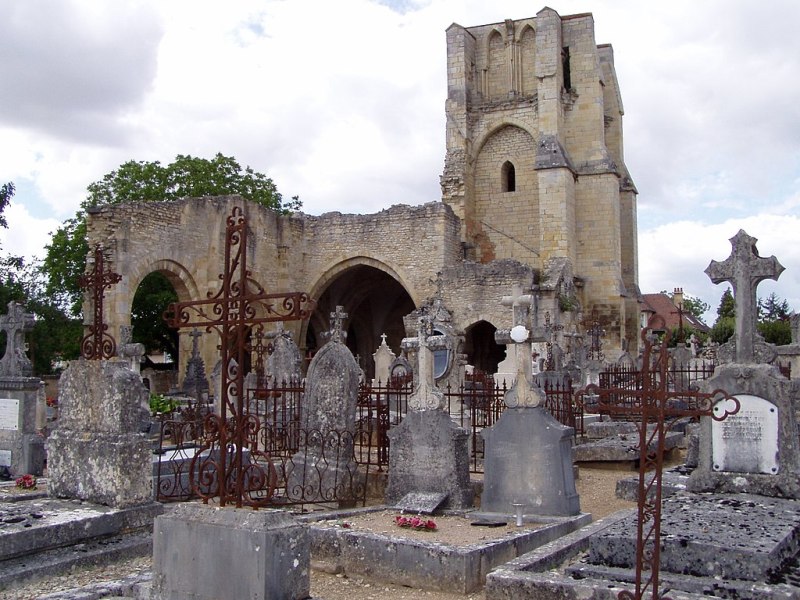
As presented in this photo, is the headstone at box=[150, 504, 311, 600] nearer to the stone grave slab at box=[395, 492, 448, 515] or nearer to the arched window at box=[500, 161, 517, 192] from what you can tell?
the stone grave slab at box=[395, 492, 448, 515]

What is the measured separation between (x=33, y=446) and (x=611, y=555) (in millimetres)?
6890

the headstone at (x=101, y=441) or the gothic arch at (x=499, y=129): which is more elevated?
the gothic arch at (x=499, y=129)

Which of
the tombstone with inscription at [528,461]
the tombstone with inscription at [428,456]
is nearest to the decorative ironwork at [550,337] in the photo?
the tombstone with inscription at [428,456]

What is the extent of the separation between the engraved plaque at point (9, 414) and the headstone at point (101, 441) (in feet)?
10.6

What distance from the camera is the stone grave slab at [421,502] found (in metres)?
6.82

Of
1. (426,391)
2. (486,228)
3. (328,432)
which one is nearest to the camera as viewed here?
(426,391)

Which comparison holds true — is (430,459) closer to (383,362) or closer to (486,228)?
(383,362)

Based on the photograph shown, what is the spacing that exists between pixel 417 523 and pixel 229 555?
8.85ft

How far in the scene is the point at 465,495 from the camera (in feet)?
23.7

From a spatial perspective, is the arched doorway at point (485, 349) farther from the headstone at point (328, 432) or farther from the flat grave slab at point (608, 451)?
the headstone at point (328, 432)

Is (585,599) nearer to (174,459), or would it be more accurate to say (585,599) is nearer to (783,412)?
(783,412)

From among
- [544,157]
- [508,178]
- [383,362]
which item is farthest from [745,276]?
[508,178]

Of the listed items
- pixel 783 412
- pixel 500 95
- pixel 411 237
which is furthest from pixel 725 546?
pixel 500 95

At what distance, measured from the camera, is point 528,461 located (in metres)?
6.84
